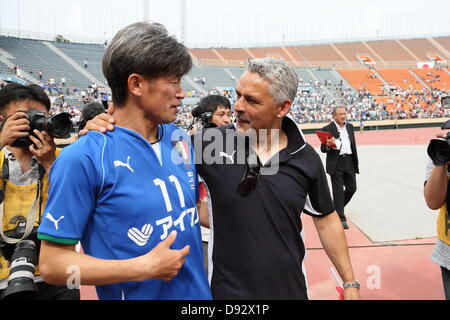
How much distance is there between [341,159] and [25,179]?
513cm

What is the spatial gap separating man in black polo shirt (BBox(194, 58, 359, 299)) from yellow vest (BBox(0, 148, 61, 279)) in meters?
1.11

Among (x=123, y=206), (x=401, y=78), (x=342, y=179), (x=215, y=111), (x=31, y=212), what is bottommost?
(x=401, y=78)

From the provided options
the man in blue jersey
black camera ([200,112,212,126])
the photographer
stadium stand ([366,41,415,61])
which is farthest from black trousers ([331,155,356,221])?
stadium stand ([366,41,415,61])

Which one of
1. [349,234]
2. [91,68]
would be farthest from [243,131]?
[91,68]

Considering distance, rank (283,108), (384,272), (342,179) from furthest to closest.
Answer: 1. (342,179)
2. (384,272)
3. (283,108)

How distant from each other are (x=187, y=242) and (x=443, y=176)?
166cm

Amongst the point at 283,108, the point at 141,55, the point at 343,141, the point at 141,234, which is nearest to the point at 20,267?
the point at 141,234

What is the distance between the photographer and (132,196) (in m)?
1.32

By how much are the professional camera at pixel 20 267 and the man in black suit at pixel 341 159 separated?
4.89 metres

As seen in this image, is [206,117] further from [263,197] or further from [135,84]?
[135,84]

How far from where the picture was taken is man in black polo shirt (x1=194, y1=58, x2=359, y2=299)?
1.73m

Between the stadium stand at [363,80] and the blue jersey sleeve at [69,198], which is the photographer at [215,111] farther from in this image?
the stadium stand at [363,80]

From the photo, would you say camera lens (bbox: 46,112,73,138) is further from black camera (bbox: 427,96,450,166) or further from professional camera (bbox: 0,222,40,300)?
black camera (bbox: 427,96,450,166)
